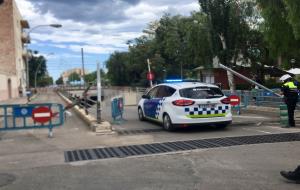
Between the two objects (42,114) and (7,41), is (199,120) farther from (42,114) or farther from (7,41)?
(7,41)

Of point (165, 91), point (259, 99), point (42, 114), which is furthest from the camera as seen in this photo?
point (259, 99)

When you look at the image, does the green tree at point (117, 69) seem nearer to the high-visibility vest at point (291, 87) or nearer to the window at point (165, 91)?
the window at point (165, 91)

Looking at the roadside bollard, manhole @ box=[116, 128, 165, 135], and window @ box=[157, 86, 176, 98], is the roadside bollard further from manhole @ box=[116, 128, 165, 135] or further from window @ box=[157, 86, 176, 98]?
manhole @ box=[116, 128, 165, 135]

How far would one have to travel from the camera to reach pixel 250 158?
877 centimetres

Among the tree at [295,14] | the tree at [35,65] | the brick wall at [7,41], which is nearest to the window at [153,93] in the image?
the tree at [295,14]

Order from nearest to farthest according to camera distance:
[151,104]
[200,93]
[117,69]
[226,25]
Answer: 1. [200,93]
2. [151,104]
3. [226,25]
4. [117,69]

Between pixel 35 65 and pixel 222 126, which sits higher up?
pixel 35 65

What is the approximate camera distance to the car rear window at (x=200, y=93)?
13.2 meters

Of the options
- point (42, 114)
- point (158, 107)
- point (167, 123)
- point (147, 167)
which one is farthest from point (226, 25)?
point (147, 167)

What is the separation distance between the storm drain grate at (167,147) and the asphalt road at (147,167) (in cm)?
41

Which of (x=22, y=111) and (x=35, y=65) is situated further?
(x=35, y=65)

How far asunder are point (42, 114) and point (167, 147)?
4034mm

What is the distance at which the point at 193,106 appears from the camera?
42.5ft

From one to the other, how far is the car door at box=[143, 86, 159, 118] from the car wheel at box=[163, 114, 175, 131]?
126 cm
